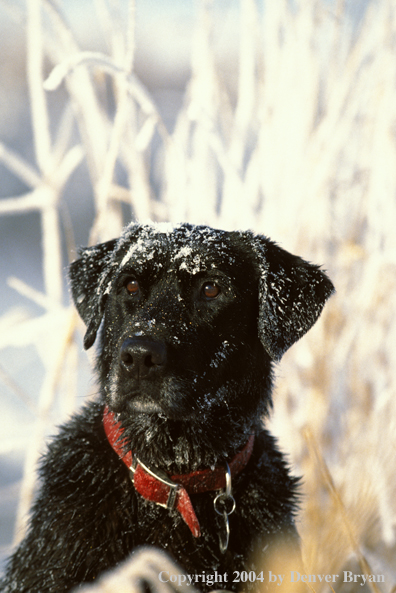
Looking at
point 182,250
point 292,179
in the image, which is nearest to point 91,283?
point 182,250

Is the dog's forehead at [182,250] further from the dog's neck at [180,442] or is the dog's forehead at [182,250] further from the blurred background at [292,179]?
the blurred background at [292,179]

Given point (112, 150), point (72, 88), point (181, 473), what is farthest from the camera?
point (72, 88)

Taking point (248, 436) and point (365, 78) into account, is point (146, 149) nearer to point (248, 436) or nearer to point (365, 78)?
point (365, 78)

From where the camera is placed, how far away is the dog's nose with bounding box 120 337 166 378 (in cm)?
175

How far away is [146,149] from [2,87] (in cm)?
594

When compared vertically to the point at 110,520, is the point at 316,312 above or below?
above

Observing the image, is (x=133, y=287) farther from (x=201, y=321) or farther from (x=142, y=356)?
(x=142, y=356)

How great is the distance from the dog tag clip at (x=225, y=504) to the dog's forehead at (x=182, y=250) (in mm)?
849

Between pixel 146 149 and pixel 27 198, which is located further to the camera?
pixel 146 149

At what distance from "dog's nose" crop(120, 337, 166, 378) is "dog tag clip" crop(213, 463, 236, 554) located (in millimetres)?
572

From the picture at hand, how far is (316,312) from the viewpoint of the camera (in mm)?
2184

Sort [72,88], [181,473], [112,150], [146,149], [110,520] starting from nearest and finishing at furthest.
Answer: [110,520], [181,473], [112,150], [72,88], [146,149]

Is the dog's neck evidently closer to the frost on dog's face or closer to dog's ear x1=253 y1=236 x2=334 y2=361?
the frost on dog's face

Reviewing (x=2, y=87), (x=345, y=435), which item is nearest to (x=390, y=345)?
(x=345, y=435)
